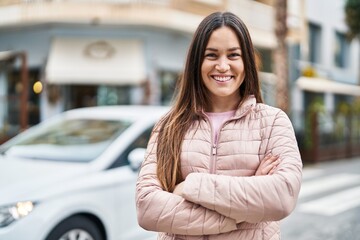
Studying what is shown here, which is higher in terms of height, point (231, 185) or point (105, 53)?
point (105, 53)

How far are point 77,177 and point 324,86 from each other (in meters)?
19.2

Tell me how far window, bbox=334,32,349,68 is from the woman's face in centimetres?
2445

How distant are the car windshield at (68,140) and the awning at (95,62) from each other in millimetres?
8841

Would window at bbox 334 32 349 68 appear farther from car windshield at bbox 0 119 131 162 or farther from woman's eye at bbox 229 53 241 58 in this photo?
woman's eye at bbox 229 53 241 58

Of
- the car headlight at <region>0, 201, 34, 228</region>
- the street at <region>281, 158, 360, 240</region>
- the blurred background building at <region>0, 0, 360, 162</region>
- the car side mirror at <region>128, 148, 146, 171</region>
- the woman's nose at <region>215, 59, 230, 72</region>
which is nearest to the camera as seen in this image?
the woman's nose at <region>215, 59, 230, 72</region>

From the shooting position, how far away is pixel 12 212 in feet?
11.6

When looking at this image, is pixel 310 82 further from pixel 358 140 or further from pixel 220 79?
pixel 220 79

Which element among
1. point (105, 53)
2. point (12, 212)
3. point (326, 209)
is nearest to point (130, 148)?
point (12, 212)

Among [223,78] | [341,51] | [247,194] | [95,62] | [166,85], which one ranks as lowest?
[247,194]

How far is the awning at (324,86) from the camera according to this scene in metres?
20.5

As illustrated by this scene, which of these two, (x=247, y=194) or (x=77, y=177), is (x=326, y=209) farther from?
(x=247, y=194)

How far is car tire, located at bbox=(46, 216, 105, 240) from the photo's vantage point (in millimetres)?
3715

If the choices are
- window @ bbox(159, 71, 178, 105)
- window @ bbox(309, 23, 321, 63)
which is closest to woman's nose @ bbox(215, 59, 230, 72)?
window @ bbox(159, 71, 178, 105)

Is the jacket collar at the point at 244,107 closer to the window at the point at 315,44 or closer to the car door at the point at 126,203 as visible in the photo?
the car door at the point at 126,203
